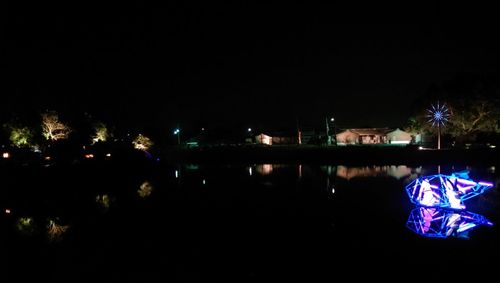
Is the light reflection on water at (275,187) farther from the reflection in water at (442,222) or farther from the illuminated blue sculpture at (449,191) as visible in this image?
the reflection in water at (442,222)

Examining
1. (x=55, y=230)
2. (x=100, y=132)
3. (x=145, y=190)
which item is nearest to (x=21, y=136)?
(x=100, y=132)

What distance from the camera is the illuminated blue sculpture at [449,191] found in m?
11.6

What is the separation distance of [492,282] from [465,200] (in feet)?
24.4

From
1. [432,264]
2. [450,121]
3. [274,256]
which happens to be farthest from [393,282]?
[450,121]

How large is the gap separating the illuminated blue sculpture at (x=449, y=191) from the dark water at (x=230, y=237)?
1.56 feet

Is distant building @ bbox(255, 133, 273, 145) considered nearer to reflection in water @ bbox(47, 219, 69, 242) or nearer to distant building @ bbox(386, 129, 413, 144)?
distant building @ bbox(386, 129, 413, 144)

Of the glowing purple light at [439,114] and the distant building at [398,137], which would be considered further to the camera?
the distant building at [398,137]

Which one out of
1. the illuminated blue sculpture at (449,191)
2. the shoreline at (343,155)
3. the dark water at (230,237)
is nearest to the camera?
the dark water at (230,237)

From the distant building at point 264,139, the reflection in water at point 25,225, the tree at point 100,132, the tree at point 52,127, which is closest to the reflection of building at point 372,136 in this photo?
the distant building at point 264,139

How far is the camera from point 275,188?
17078mm

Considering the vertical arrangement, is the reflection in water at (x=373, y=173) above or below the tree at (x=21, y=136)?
below

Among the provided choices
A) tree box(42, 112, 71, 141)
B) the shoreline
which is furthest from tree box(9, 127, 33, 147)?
the shoreline

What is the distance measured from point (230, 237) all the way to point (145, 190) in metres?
9.29

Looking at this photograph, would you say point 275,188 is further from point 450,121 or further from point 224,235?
point 450,121
